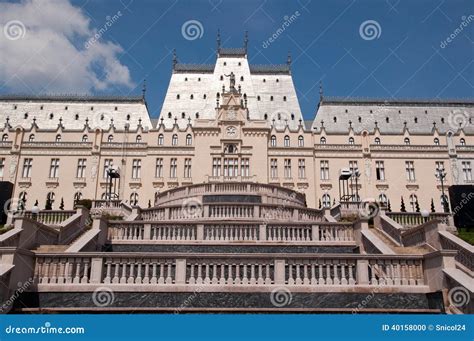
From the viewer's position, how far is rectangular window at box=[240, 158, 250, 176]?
201 feet

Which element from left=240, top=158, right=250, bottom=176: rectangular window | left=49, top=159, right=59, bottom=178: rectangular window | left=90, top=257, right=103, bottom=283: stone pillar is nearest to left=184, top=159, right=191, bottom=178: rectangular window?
left=240, top=158, right=250, bottom=176: rectangular window

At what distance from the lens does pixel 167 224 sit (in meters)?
20.2

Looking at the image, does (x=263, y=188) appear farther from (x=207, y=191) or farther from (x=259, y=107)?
(x=259, y=107)

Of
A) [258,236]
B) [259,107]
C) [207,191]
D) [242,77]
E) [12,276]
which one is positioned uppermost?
[242,77]

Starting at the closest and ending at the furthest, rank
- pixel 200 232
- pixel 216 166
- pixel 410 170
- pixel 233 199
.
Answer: pixel 200 232 → pixel 233 199 → pixel 216 166 → pixel 410 170

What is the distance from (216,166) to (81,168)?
19835mm

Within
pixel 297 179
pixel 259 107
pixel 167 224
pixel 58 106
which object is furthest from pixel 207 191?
pixel 58 106

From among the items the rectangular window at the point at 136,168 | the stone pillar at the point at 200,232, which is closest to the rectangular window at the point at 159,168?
the rectangular window at the point at 136,168

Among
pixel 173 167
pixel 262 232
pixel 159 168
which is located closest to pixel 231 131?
pixel 173 167

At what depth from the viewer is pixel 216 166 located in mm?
61750

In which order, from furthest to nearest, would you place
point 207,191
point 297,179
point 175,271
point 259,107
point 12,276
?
1. point 259,107
2. point 297,179
3. point 207,191
4. point 175,271
5. point 12,276

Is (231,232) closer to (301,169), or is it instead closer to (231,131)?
(301,169)

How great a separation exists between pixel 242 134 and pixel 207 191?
31148mm

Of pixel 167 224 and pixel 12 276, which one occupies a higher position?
pixel 167 224
